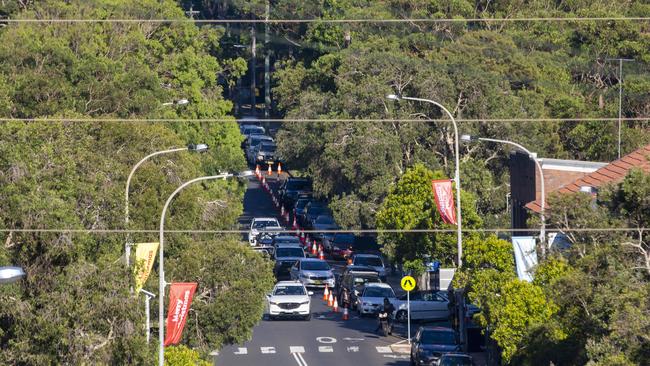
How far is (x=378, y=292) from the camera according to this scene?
2259 inches

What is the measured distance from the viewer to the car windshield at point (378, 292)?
56.9 metres

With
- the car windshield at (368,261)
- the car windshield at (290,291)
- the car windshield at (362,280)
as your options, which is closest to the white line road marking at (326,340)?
the car windshield at (290,291)

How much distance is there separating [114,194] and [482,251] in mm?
11713

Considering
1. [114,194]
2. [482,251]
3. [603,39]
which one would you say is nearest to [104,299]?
[114,194]

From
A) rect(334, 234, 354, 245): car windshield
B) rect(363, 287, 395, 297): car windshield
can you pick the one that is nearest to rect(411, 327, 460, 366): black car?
rect(363, 287, 395, 297): car windshield

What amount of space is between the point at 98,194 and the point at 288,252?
89.6 ft

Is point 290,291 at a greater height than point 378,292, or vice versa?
point 290,291

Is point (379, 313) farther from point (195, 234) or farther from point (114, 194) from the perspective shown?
point (114, 194)

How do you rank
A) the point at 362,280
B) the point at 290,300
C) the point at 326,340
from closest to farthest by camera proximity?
the point at 326,340 → the point at 290,300 → the point at 362,280

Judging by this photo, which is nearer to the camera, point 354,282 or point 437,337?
point 437,337

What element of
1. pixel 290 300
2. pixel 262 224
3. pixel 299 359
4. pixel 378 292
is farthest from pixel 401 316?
pixel 262 224

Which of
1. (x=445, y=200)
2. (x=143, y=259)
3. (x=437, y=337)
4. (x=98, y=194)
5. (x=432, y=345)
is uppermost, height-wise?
(x=98, y=194)

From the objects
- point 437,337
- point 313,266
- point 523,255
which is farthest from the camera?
point 313,266

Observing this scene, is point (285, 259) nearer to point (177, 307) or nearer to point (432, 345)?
point (432, 345)
